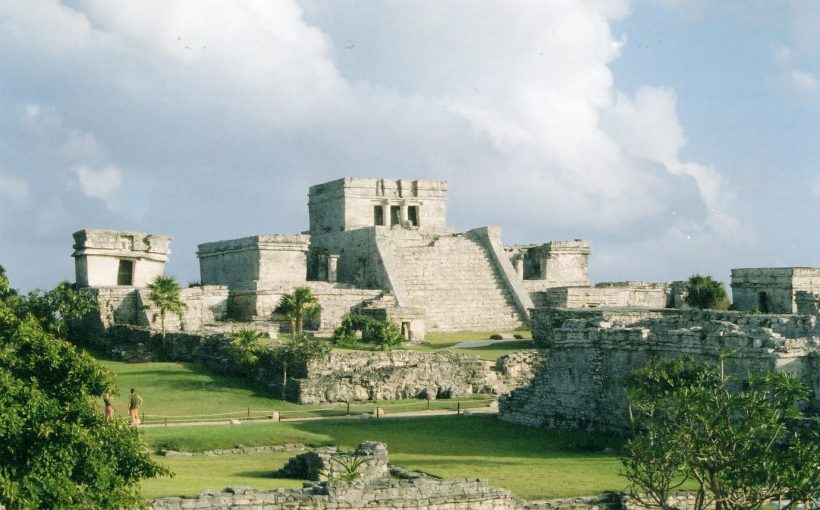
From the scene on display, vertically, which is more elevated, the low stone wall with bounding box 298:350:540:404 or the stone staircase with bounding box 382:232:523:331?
the stone staircase with bounding box 382:232:523:331

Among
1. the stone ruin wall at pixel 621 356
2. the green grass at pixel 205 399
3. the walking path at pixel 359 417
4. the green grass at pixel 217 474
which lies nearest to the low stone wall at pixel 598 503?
the green grass at pixel 217 474

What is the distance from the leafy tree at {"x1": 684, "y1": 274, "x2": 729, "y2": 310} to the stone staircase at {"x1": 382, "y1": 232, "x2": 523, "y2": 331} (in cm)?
830

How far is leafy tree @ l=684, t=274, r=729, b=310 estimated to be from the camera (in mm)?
45344

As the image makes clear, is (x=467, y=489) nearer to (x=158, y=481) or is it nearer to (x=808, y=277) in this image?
(x=158, y=481)

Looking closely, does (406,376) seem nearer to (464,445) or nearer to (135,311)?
(464,445)

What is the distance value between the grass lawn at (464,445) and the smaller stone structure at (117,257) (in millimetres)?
15916

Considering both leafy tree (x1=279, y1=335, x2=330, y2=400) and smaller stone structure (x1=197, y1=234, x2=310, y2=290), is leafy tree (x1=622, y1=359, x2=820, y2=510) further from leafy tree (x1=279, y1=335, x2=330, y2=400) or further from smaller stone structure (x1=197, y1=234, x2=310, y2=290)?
smaller stone structure (x1=197, y1=234, x2=310, y2=290)

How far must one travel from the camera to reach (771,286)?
149ft

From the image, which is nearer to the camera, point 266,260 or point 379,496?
point 379,496

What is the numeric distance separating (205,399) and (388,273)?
51.5 ft

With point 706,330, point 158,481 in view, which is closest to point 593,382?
point 706,330

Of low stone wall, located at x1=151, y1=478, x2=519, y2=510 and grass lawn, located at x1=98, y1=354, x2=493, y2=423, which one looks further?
grass lawn, located at x1=98, y1=354, x2=493, y2=423

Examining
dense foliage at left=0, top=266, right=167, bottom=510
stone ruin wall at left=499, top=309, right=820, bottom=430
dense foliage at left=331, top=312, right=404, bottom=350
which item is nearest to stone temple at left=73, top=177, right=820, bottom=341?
dense foliage at left=331, top=312, right=404, bottom=350

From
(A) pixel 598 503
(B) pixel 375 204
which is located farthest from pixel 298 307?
(A) pixel 598 503
